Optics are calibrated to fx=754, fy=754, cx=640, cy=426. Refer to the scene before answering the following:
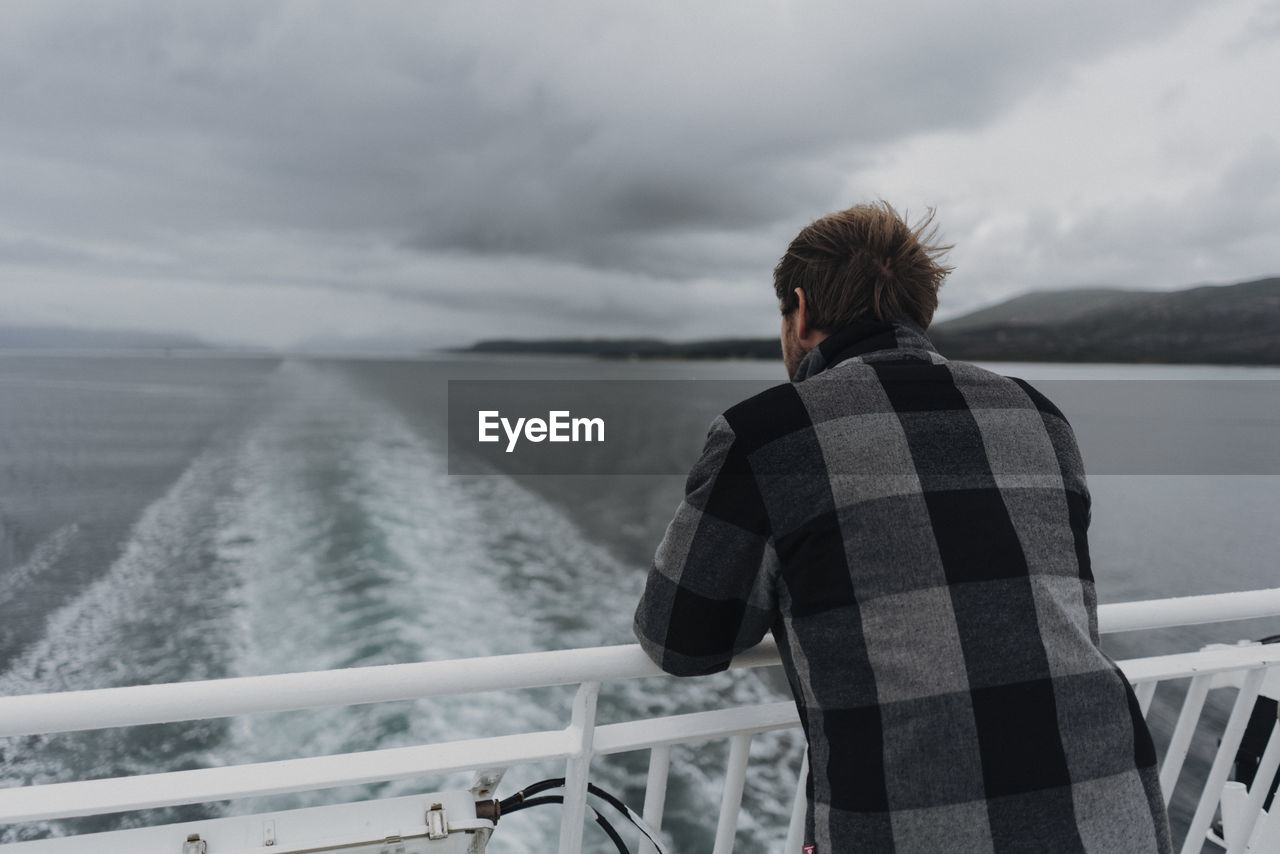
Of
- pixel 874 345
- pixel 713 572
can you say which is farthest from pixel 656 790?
pixel 874 345

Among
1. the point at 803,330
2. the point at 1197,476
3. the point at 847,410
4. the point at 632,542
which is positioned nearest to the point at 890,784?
the point at 847,410

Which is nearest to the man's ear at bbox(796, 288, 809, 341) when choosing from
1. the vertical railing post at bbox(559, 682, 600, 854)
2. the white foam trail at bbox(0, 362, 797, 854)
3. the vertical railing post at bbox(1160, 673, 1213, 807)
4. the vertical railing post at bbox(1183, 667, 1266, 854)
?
the vertical railing post at bbox(559, 682, 600, 854)

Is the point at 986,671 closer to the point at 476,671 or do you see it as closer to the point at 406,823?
the point at 476,671

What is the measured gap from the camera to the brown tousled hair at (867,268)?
36.0 inches

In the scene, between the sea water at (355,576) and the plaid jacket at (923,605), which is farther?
the sea water at (355,576)

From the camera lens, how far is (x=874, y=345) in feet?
2.82

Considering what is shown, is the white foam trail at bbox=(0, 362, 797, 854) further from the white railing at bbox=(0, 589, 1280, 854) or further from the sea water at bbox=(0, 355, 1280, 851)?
the white railing at bbox=(0, 589, 1280, 854)

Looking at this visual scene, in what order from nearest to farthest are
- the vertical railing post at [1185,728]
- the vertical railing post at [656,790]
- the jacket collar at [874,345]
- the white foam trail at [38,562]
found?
the jacket collar at [874,345], the vertical railing post at [656,790], the vertical railing post at [1185,728], the white foam trail at [38,562]

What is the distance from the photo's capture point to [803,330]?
97 centimetres

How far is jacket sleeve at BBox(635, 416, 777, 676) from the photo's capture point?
0.76 metres

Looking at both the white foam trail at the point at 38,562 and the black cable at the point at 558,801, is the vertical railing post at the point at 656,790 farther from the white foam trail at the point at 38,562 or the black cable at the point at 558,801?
the white foam trail at the point at 38,562

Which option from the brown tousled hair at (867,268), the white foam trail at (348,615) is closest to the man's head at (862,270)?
the brown tousled hair at (867,268)

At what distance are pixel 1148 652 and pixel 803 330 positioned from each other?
4886 millimetres

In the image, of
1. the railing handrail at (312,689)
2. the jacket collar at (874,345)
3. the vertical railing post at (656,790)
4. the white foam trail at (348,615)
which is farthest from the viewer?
the white foam trail at (348,615)
